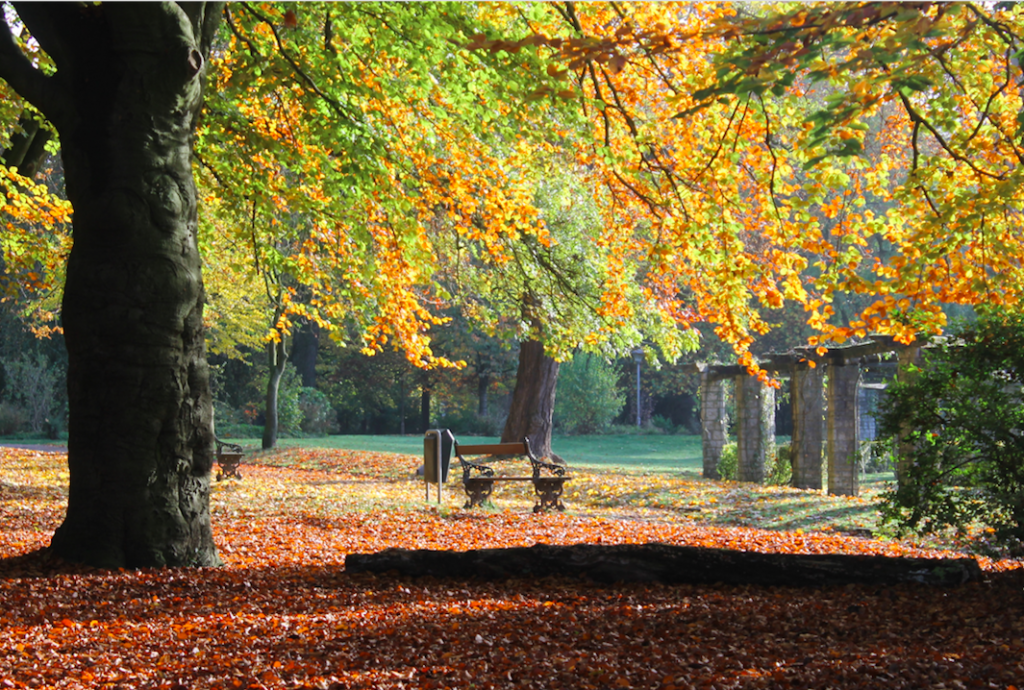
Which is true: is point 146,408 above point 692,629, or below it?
above

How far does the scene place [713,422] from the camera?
2066 cm

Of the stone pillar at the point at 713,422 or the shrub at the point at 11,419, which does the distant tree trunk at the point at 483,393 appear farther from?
the stone pillar at the point at 713,422

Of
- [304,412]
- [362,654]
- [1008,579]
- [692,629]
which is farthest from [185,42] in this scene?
[304,412]

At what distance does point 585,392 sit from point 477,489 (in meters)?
25.7

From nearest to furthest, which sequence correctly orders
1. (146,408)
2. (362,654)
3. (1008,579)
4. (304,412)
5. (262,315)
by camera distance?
(362,654) < (1008,579) < (146,408) < (262,315) < (304,412)

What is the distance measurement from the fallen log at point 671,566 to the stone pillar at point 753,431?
1257 cm

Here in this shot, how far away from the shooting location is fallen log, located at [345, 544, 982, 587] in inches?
237

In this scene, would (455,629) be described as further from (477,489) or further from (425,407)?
(425,407)

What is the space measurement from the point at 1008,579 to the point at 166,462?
5.89 m

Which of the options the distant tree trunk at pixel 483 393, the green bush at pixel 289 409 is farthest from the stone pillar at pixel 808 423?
the distant tree trunk at pixel 483 393

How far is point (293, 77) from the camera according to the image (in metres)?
9.43

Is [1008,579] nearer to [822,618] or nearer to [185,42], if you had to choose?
[822,618]

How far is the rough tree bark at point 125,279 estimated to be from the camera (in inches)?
254

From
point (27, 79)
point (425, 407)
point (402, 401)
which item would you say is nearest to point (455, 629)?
point (27, 79)
